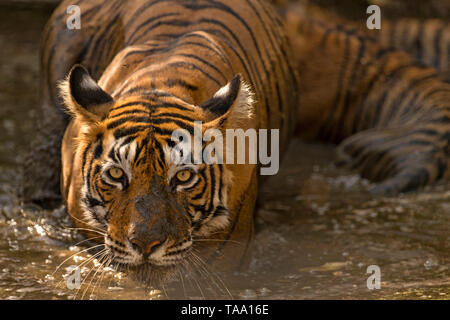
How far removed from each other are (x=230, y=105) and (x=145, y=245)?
0.65 metres

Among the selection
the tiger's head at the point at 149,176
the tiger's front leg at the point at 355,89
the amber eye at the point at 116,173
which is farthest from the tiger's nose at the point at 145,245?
the tiger's front leg at the point at 355,89

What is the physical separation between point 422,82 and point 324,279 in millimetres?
2851

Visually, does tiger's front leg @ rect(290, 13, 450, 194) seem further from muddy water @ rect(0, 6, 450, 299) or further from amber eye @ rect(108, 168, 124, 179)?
amber eye @ rect(108, 168, 124, 179)

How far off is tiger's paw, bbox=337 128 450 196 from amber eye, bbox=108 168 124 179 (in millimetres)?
2453

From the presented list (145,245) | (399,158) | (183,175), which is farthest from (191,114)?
(399,158)

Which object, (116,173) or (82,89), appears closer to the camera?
(116,173)

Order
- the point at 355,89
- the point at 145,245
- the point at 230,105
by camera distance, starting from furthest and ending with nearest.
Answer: the point at 355,89 → the point at 230,105 → the point at 145,245

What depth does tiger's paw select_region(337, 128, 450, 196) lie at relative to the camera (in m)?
5.39

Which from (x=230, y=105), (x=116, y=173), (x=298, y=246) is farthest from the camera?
(x=298, y=246)

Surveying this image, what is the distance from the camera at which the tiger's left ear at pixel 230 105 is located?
3373 millimetres

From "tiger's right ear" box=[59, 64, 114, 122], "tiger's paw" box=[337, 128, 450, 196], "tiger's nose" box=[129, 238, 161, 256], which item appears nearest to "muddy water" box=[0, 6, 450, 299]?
"tiger's paw" box=[337, 128, 450, 196]

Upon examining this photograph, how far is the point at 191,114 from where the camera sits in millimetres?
3428

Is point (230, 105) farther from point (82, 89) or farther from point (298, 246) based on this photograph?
point (298, 246)

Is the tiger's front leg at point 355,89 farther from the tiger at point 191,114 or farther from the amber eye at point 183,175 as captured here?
the amber eye at point 183,175
